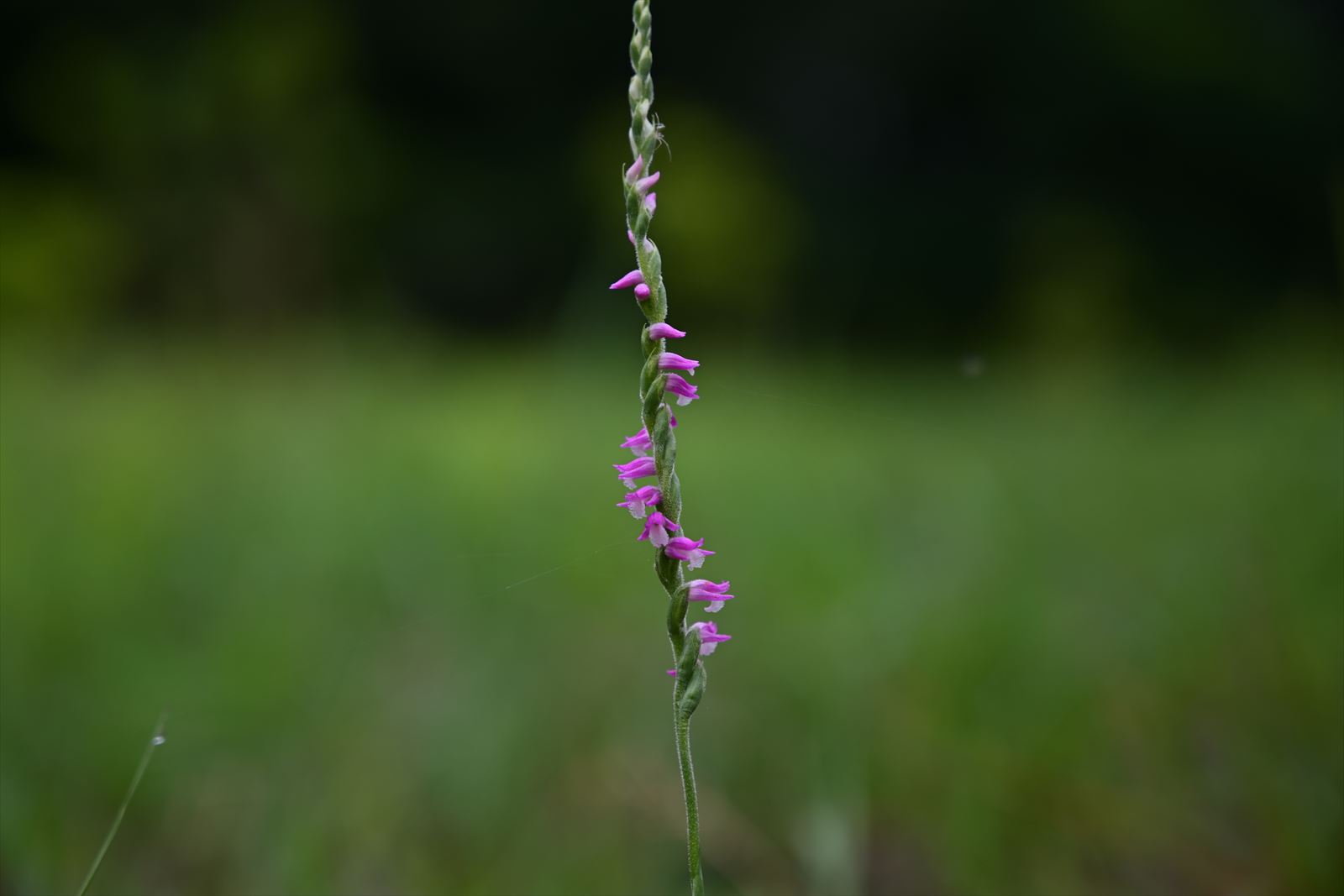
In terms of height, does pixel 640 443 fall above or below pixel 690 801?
above

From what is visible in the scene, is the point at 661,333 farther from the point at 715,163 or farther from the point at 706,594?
the point at 715,163

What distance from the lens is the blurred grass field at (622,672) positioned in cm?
188

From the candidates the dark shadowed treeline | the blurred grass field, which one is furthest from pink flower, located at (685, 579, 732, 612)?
the dark shadowed treeline

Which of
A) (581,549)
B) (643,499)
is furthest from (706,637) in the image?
(581,549)

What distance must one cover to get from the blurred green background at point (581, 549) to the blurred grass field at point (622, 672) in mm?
14

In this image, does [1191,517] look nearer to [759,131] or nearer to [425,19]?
[759,131]

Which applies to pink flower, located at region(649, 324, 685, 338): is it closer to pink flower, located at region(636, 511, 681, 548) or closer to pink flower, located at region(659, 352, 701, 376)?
pink flower, located at region(659, 352, 701, 376)

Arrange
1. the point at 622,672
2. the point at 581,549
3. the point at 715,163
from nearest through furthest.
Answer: the point at 622,672
the point at 581,549
the point at 715,163

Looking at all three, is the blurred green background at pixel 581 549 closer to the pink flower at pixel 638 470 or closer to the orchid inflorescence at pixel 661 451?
the orchid inflorescence at pixel 661 451

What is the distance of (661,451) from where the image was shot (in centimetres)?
97

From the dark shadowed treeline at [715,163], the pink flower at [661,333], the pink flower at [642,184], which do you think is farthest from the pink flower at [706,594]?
the dark shadowed treeline at [715,163]

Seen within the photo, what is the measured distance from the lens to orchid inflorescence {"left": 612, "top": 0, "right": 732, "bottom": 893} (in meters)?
0.97

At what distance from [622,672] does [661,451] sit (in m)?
2.06

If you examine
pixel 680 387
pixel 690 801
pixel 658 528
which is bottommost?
pixel 690 801
